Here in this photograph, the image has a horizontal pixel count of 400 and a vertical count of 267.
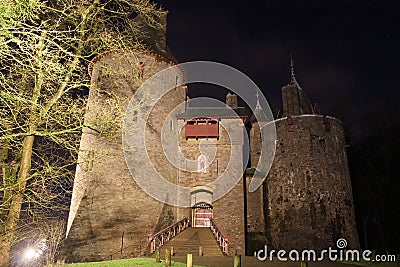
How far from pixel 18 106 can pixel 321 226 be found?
16.9m

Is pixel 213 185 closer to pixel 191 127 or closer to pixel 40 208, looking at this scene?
pixel 191 127

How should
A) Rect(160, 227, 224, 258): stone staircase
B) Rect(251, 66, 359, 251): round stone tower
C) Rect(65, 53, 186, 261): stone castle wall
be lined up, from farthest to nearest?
Rect(251, 66, 359, 251): round stone tower < Rect(65, 53, 186, 261): stone castle wall < Rect(160, 227, 224, 258): stone staircase

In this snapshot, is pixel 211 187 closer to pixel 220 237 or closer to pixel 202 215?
pixel 202 215

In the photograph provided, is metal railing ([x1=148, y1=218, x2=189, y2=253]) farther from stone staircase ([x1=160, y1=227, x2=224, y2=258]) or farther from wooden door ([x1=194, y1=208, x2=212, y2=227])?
wooden door ([x1=194, y1=208, x2=212, y2=227])

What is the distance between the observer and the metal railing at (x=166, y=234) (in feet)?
41.8

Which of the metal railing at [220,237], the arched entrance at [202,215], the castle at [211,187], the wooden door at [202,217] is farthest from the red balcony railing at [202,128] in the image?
the metal railing at [220,237]

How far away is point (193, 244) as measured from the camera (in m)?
13.3

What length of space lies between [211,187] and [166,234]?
382 centimetres

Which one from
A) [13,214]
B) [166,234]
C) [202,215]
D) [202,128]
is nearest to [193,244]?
[166,234]

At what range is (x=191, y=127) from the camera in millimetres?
18859

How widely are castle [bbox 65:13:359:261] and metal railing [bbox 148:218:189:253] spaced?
52 cm

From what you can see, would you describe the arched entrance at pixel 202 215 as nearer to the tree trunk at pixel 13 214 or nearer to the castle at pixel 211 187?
the castle at pixel 211 187

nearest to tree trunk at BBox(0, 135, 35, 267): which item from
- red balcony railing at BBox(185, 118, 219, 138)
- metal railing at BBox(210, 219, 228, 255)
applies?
metal railing at BBox(210, 219, 228, 255)

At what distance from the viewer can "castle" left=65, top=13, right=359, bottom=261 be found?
15273 millimetres
